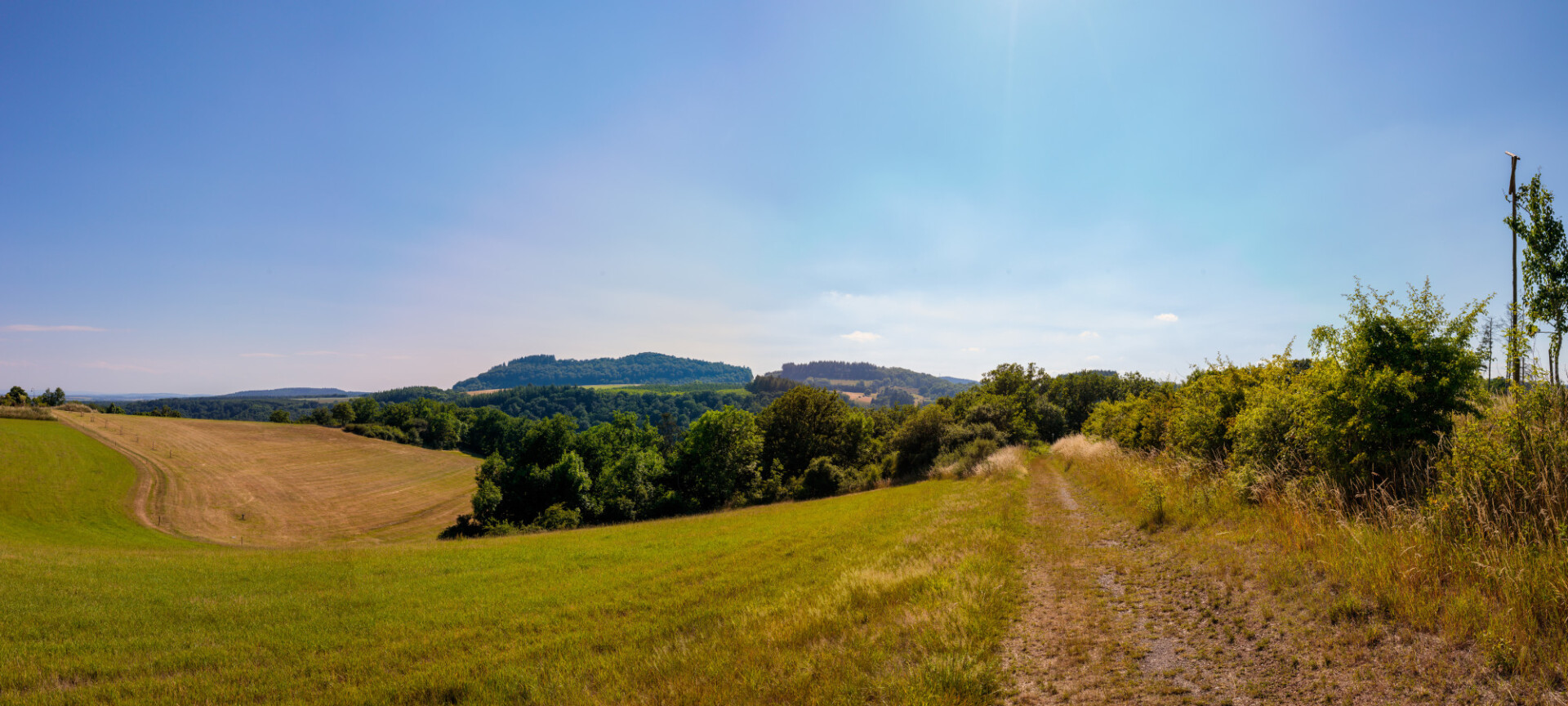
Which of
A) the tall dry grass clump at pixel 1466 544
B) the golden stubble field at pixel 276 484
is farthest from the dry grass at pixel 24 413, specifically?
the tall dry grass clump at pixel 1466 544

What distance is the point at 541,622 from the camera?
10.3 m

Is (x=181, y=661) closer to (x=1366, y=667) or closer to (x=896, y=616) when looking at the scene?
(x=896, y=616)

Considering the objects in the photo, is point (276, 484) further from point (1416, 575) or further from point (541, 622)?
point (1416, 575)

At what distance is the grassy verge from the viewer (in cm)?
462

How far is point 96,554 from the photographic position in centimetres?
1936

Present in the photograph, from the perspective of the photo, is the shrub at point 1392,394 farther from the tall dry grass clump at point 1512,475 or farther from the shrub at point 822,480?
the shrub at point 822,480

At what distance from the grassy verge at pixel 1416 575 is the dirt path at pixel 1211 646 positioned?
200 millimetres

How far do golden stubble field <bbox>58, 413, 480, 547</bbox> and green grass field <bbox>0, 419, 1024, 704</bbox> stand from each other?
30.0m

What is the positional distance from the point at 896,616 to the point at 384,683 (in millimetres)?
8005

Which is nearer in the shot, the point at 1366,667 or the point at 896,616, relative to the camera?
the point at 1366,667

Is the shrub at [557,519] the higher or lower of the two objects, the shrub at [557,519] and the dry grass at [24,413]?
the lower

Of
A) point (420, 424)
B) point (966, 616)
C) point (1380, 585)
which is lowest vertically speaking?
point (420, 424)

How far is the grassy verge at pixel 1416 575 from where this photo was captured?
15.1ft

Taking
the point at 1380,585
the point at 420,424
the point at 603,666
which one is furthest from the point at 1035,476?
the point at 420,424
